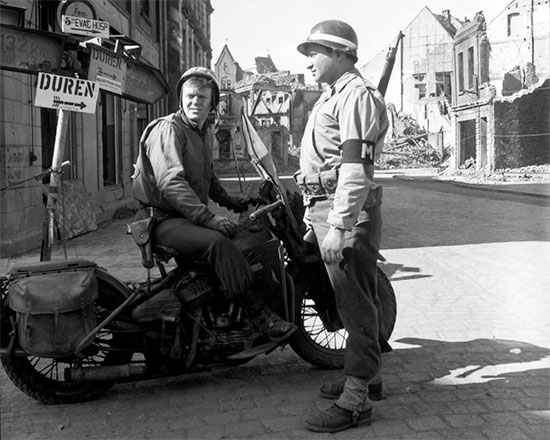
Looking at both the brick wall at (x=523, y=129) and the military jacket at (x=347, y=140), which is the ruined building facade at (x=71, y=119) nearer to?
the military jacket at (x=347, y=140)

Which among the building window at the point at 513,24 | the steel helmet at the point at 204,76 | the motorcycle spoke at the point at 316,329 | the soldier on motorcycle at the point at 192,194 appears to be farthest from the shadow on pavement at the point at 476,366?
the building window at the point at 513,24

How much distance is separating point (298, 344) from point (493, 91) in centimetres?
3339

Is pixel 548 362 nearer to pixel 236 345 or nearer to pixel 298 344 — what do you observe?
pixel 298 344

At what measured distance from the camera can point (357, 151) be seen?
3416 millimetres

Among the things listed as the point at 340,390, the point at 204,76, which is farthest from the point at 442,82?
the point at 340,390

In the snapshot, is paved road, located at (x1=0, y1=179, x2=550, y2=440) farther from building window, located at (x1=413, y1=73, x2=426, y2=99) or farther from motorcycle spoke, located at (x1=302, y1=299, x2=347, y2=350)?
building window, located at (x1=413, y1=73, x2=426, y2=99)

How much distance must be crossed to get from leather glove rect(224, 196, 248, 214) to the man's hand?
43.4 inches

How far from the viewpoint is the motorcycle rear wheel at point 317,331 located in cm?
434

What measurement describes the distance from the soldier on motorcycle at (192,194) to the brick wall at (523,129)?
3314 cm

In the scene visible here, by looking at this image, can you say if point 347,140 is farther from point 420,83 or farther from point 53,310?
point 420,83

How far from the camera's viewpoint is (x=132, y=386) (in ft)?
14.0

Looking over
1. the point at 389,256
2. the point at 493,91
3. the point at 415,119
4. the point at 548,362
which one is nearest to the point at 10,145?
the point at 389,256

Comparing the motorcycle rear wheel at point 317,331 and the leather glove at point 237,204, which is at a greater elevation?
the leather glove at point 237,204

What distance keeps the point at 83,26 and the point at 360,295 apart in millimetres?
3887
